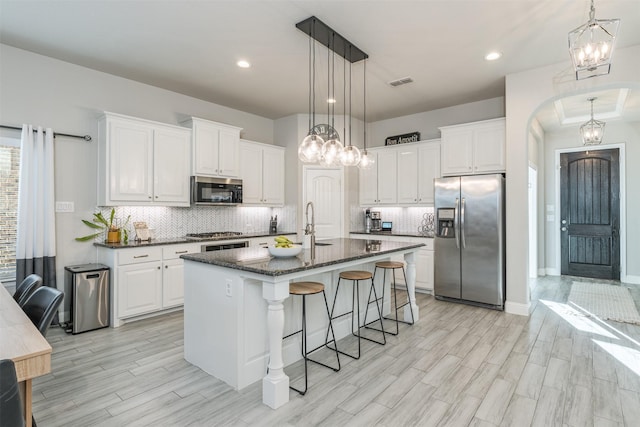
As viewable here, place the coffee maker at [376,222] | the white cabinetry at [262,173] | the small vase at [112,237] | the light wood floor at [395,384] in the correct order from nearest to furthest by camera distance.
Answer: the light wood floor at [395,384], the small vase at [112,237], the white cabinetry at [262,173], the coffee maker at [376,222]

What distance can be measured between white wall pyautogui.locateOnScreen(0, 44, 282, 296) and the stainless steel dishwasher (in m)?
0.41

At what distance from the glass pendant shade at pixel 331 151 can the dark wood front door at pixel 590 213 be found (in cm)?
573

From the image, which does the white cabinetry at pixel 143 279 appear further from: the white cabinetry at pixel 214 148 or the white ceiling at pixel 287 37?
the white ceiling at pixel 287 37

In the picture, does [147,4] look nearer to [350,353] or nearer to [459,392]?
[350,353]

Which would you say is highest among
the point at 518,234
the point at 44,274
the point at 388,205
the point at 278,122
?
the point at 278,122

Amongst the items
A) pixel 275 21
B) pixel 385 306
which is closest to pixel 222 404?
pixel 385 306

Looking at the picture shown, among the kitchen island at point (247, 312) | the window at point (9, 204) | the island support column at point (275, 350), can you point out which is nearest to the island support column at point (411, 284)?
the kitchen island at point (247, 312)

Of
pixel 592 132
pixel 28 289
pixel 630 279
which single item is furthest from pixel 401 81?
pixel 630 279

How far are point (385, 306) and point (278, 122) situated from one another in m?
3.93

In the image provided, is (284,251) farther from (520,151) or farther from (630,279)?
(630,279)

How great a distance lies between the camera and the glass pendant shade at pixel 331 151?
3295 millimetres

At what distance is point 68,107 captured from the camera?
399 centimetres

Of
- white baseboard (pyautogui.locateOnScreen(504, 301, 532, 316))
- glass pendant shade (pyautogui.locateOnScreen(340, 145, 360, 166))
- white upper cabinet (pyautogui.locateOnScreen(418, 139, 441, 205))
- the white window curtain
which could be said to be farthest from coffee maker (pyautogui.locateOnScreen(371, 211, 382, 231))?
the white window curtain

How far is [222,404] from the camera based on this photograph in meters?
2.37
